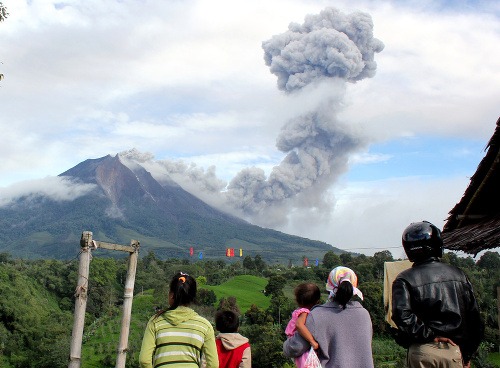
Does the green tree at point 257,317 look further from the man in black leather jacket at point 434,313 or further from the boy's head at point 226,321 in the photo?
the man in black leather jacket at point 434,313

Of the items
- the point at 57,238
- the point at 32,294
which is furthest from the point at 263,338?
the point at 57,238

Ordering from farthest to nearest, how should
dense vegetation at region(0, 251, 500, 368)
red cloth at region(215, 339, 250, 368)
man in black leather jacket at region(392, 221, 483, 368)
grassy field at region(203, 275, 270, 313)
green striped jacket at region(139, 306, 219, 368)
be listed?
grassy field at region(203, 275, 270, 313) → dense vegetation at region(0, 251, 500, 368) → red cloth at region(215, 339, 250, 368) → green striped jacket at region(139, 306, 219, 368) → man in black leather jacket at region(392, 221, 483, 368)

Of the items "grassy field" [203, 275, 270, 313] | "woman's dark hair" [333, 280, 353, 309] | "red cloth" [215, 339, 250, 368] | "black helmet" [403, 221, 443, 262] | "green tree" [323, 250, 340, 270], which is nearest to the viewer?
"black helmet" [403, 221, 443, 262]

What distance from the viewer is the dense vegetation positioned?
36000 millimetres

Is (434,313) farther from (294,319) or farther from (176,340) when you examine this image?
(176,340)

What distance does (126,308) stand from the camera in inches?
265

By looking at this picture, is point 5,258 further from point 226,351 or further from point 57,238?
point 57,238

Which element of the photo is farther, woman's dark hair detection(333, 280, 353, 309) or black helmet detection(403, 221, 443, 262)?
woman's dark hair detection(333, 280, 353, 309)

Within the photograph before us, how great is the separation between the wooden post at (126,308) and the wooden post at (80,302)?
2.28ft

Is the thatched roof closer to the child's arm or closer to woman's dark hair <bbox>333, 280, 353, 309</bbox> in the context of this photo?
woman's dark hair <bbox>333, 280, 353, 309</bbox>

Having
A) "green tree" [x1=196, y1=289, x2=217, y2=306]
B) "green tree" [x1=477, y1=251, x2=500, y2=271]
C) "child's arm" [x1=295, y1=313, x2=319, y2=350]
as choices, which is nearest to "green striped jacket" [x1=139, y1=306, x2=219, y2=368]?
"child's arm" [x1=295, y1=313, x2=319, y2=350]

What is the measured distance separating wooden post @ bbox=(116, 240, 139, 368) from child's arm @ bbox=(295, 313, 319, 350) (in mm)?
3642

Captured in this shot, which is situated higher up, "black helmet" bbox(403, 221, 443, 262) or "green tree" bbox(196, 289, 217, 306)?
"black helmet" bbox(403, 221, 443, 262)

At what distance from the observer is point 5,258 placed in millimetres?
71250
